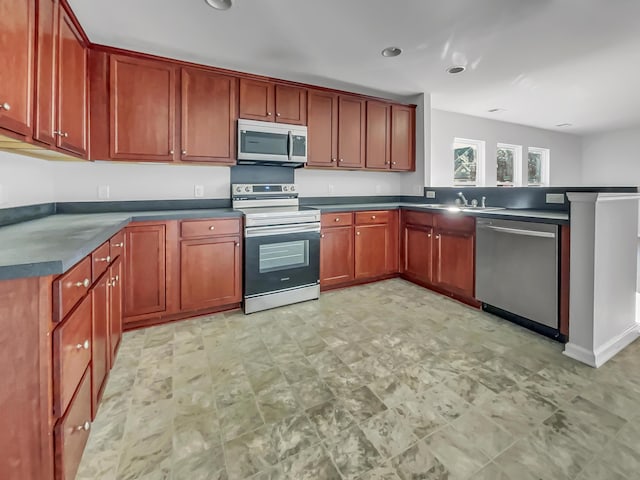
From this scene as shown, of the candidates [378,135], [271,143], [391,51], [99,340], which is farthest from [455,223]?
[99,340]

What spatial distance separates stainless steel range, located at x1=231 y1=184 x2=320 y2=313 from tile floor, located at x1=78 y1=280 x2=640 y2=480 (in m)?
0.47

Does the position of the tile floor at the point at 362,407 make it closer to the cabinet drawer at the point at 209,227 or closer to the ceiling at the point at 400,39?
the cabinet drawer at the point at 209,227

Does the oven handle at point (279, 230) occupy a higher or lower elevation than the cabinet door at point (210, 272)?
higher

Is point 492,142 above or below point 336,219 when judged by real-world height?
above

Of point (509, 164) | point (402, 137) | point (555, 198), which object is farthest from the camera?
point (509, 164)

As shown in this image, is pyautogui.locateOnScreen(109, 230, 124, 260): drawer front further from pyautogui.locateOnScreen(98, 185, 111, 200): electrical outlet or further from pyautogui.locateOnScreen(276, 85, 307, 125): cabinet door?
pyautogui.locateOnScreen(276, 85, 307, 125): cabinet door

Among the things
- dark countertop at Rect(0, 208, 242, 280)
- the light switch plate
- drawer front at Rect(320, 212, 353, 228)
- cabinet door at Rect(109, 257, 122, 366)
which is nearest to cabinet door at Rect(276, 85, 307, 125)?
drawer front at Rect(320, 212, 353, 228)

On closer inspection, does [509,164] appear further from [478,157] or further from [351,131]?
[351,131]

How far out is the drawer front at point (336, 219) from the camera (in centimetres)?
346

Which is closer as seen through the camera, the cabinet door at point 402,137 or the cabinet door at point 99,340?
the cabinet door at point 99,340

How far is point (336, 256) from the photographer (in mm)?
3576

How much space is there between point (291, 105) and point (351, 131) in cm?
82

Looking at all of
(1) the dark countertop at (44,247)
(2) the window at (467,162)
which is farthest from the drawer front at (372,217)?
(1) the dark countertop at (44,247)

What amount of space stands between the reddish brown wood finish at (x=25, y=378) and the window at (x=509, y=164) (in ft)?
21.7
